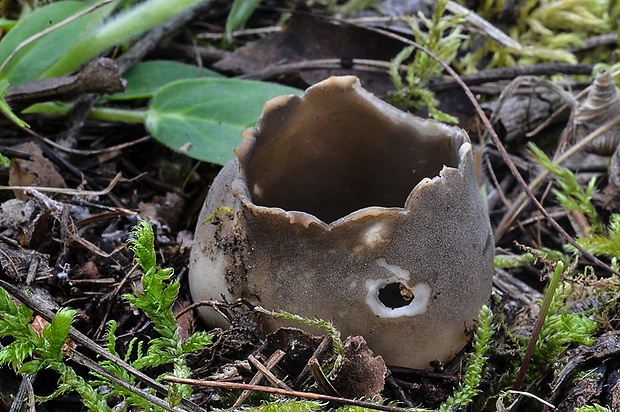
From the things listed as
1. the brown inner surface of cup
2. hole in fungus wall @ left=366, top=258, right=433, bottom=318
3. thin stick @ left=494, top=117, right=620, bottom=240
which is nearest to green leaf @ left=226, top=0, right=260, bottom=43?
the brown inner surface of cup

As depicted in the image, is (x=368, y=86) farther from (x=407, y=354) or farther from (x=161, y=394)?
(x=161, y=394)

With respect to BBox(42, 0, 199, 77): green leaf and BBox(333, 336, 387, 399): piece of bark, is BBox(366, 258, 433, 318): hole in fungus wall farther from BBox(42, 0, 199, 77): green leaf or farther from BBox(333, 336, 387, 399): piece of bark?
BBox(42, 0, 199, 77): green leaf

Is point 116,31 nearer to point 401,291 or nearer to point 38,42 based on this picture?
point 38,42

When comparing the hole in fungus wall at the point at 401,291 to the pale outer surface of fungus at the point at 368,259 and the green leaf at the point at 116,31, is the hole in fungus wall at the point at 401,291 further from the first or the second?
the green leaf at the point at 116,31

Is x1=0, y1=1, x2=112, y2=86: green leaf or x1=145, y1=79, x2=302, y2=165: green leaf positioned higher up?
x1=0, y1=1, x2=112, y2=86: green leaf

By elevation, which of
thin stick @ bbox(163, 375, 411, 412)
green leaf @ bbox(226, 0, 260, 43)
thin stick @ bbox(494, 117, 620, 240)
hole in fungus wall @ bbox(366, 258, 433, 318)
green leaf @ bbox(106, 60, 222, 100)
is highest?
green leaf @ bbox(226, 0, 260, 43)

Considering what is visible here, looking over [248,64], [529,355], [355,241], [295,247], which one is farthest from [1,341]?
[248,64]
